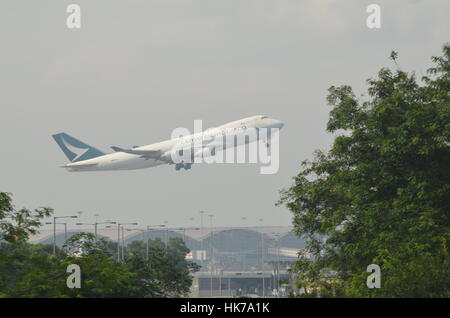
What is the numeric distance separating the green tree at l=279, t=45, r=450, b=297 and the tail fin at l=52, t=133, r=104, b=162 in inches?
4559

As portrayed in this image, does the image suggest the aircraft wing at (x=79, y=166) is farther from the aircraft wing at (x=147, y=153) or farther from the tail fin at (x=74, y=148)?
the tail fin at (x=74, y=148)

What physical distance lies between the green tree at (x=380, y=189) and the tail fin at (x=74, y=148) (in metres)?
116

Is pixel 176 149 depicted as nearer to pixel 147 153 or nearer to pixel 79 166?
pixel 147 153

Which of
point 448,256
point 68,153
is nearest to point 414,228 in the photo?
point 448,256

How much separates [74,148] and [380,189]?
5120 inches

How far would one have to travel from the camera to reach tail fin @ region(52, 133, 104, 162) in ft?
608

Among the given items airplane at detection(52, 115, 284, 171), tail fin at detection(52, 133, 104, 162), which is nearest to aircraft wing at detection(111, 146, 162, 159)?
airplane at detection(52, 115, 284, 171)

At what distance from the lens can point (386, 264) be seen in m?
52.1

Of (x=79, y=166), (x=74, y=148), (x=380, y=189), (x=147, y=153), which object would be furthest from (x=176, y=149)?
(x=380, y=189)

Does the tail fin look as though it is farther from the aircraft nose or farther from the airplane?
the aircraft nose

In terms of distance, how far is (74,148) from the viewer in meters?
188
